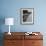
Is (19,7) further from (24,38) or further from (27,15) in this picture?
(24,38)

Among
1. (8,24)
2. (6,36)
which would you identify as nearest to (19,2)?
(8,24)

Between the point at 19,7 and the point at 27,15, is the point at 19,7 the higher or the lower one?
the higher one

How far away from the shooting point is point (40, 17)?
181 inches

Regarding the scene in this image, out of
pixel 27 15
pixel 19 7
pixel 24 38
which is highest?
pixel 19 7

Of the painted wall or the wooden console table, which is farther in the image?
the painted wall

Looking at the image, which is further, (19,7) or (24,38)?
(19,7)

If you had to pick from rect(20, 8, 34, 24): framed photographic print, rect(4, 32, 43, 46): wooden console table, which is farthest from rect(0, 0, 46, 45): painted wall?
rect(4, 32, 43, 46): wooden console table

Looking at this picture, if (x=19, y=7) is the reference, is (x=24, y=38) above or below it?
below

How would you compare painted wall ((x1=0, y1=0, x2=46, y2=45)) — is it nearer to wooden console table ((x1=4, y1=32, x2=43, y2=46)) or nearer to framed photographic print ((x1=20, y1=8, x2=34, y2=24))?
framed photographic print ((x1=20, y1=8, x2=34, y2=24))

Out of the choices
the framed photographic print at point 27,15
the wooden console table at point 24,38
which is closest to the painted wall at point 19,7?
the framed photographic print at point 27,15

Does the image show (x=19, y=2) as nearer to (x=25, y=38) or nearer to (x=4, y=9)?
(x=4, y=9)

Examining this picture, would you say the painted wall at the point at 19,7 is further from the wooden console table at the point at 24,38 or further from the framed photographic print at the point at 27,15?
the wooden console table at the point at 24,38

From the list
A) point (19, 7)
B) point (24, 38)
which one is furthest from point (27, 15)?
point (24, 38)

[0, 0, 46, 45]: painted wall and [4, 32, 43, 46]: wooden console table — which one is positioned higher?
[0, 0, 46, 45]: painted wall
